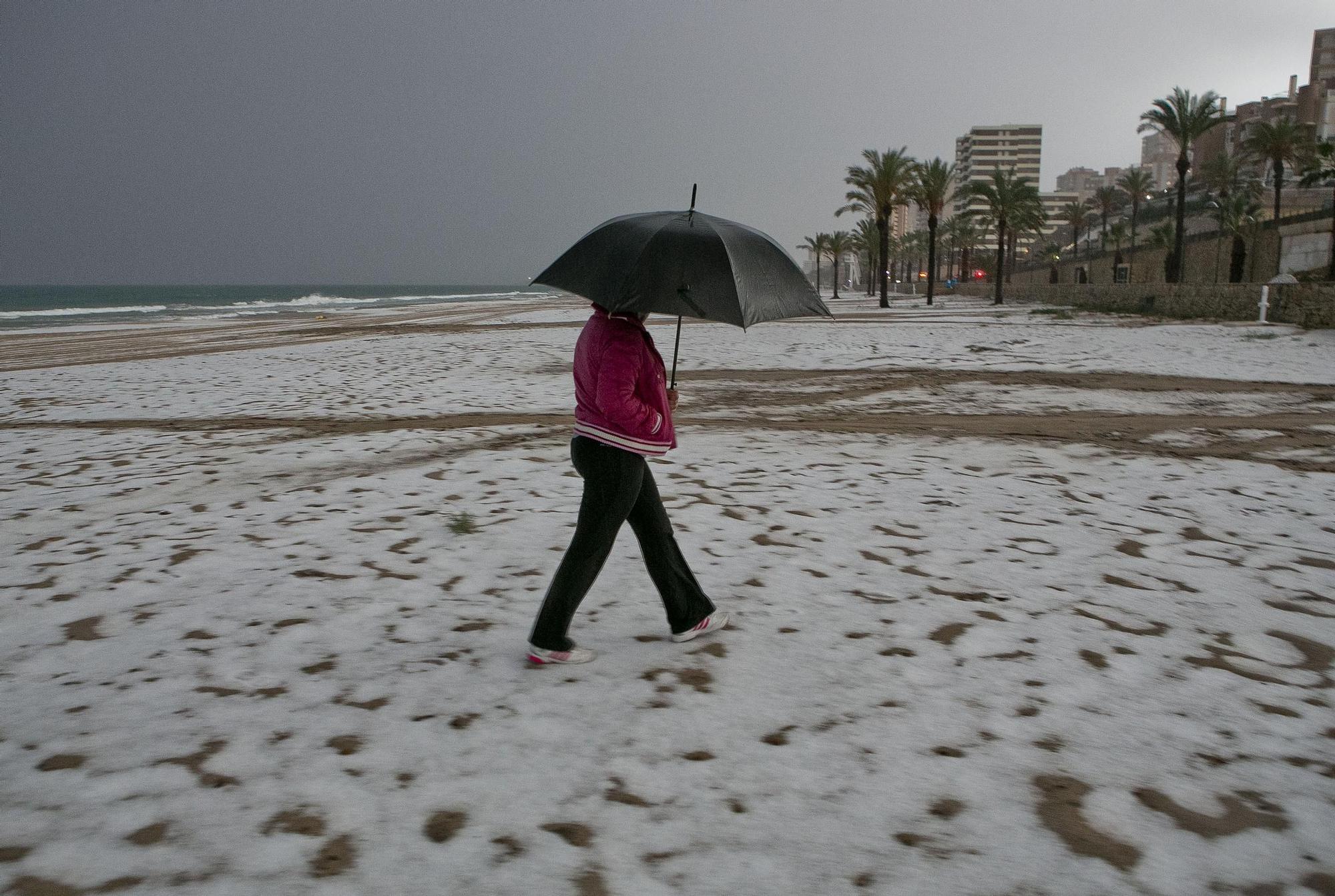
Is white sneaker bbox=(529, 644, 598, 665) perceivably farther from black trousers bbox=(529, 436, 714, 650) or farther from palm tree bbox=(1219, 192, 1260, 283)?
palm tree bbox=(1219, 192, 1260, 283)

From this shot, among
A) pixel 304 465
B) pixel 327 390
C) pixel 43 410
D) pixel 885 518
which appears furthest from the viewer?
pixel 327 390

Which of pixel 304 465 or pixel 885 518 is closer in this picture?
pixel 885 518

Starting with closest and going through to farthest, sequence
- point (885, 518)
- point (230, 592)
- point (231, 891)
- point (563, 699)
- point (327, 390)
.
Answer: point (231, 891)
point (563, 699)
point (230, 592)
point (885, 518)
point (327, 390)

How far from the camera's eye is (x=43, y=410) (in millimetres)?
11094

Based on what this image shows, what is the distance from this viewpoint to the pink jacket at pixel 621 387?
3146 millimetres

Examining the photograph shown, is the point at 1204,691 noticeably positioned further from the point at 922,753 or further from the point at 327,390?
the point at 327,390

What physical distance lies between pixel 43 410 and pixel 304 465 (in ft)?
20.8

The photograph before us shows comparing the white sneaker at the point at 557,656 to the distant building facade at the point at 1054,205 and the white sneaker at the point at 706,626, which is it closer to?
the white sneaker at the point at 706,626

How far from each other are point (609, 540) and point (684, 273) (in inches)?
43.6

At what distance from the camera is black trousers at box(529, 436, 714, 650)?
3.30 metres

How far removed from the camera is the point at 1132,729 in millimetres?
3018

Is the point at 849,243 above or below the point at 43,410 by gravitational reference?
above

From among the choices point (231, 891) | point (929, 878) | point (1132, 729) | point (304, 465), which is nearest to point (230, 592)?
point (231, 891)

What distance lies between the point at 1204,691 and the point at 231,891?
3427mm
